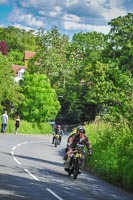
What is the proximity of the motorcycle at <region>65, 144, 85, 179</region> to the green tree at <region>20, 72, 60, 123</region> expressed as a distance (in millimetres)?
49665

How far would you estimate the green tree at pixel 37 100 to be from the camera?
67.2 m

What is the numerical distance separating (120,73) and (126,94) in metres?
1.59

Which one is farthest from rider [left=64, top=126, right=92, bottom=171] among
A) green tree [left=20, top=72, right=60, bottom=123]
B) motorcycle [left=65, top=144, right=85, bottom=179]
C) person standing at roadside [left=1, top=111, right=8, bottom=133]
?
green tree [left=20, top=72, right=60, bottom=123]

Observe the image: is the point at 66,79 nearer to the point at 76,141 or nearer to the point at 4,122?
the point at 4,122

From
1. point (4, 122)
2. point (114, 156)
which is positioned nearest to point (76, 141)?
point (114, 156)

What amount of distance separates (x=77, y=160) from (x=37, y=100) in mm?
51517

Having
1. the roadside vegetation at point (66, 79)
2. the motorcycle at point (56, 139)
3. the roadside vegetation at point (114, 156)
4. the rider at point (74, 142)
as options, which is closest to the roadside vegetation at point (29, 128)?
the roadside vegetation at point (66, 79)

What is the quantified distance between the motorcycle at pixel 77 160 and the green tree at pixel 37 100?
49.7 metres

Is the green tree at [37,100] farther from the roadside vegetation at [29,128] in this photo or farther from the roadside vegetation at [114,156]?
the roadside vegetation at [114,156]

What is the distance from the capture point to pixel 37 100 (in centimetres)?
6788

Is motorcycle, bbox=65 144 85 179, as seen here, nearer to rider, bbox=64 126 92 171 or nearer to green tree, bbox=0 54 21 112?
rider, bbox=64 126 92 171

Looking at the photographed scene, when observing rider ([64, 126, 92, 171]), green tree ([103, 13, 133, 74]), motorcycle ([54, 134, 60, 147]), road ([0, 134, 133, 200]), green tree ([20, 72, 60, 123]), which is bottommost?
road ([0, 134, 133, 200])

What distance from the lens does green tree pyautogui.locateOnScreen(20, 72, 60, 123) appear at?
67.2 m

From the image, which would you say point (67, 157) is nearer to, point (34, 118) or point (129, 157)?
point (129, 157)
